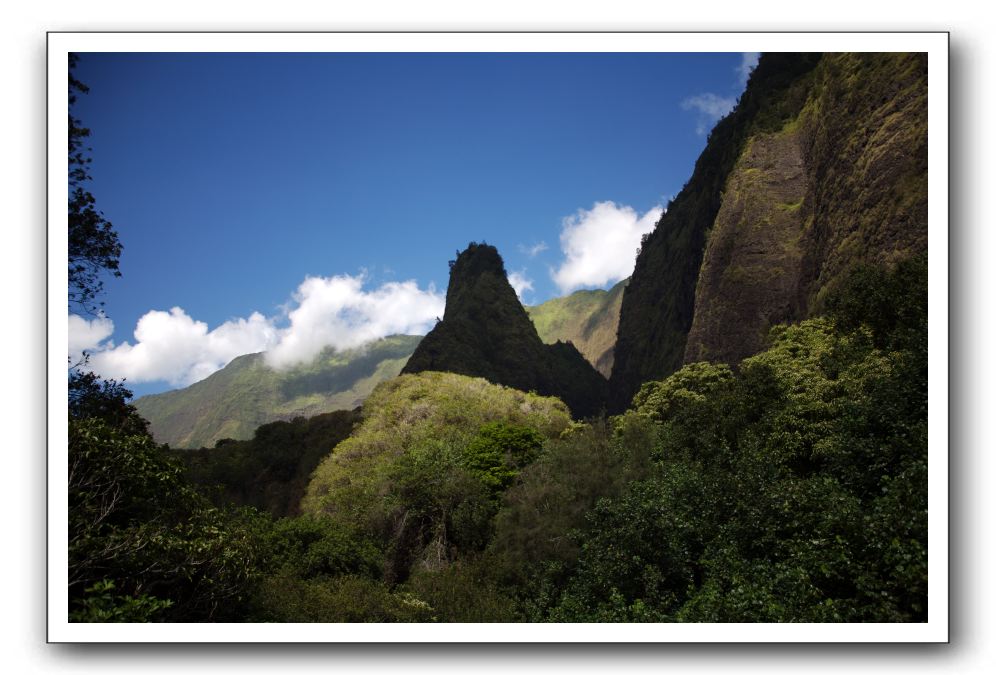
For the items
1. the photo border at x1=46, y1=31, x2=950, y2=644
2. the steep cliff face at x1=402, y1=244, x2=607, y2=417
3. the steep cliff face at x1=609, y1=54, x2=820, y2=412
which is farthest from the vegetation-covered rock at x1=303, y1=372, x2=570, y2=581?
A: the steep cliff face at x1=402, y1=244, x2=607, y2=417

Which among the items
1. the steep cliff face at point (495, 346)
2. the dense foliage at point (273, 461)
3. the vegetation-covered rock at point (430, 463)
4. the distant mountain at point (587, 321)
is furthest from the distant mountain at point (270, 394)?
the distant mountain at point (587, 321)

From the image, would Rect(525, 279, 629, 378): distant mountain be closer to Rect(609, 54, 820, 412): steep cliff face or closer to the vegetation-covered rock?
Rect(609, 54, 820, 412): steep cliff face

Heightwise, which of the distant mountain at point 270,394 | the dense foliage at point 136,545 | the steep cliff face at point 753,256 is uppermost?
the steep cliff face at point 753,256

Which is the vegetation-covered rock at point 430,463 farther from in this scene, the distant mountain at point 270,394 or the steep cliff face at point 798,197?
the steep cliff face at point 798,197

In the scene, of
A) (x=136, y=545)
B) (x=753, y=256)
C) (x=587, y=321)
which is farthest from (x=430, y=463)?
(x=587, y=321)

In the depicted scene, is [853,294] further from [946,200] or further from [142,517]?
[142,517]
